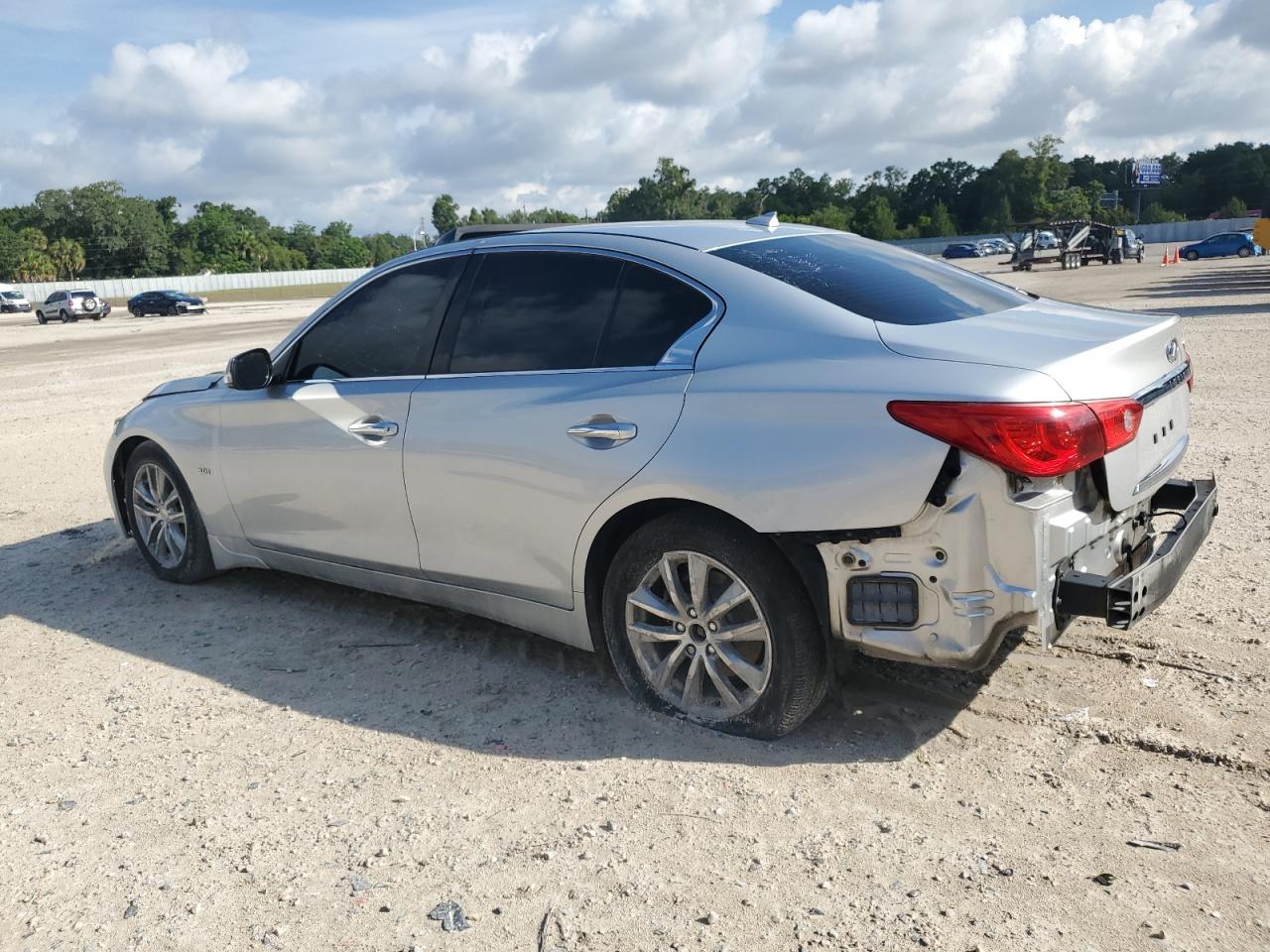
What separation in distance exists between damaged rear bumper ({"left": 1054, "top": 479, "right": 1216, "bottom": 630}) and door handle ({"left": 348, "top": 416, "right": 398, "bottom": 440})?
8.54 ft

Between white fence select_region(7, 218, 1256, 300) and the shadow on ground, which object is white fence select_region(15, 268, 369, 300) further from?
the shadow on ground

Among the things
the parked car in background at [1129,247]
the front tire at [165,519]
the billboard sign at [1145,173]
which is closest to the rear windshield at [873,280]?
the front tire at [165,519]

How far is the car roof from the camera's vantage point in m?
4.03

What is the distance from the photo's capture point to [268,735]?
3.93 metres

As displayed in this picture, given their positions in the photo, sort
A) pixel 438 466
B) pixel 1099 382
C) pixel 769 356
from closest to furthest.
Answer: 1. pixel 1099 382
2. pixel 769 356
3. pixel 438 466

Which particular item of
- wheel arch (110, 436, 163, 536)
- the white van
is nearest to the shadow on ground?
wheel arch (110, 436, 163, 536)

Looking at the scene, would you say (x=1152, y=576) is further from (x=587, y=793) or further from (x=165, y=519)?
(x=165, y=519)

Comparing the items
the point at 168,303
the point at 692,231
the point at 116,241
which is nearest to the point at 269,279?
the point at 116,241

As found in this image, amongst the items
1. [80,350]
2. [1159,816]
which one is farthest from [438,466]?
[80,350]

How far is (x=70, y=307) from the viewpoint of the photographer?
4841 centimetres

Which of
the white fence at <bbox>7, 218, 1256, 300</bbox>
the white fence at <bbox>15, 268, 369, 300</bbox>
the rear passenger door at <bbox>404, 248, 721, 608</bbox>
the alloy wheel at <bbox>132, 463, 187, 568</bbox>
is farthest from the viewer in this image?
the white fence at <bbox>7, 218, 1256, 300</bbox>

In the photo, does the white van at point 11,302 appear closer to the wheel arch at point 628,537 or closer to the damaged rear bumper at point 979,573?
the wheel arch at point 628,537

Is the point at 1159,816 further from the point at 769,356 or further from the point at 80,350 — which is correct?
the point at 80,350

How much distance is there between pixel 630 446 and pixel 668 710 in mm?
956
